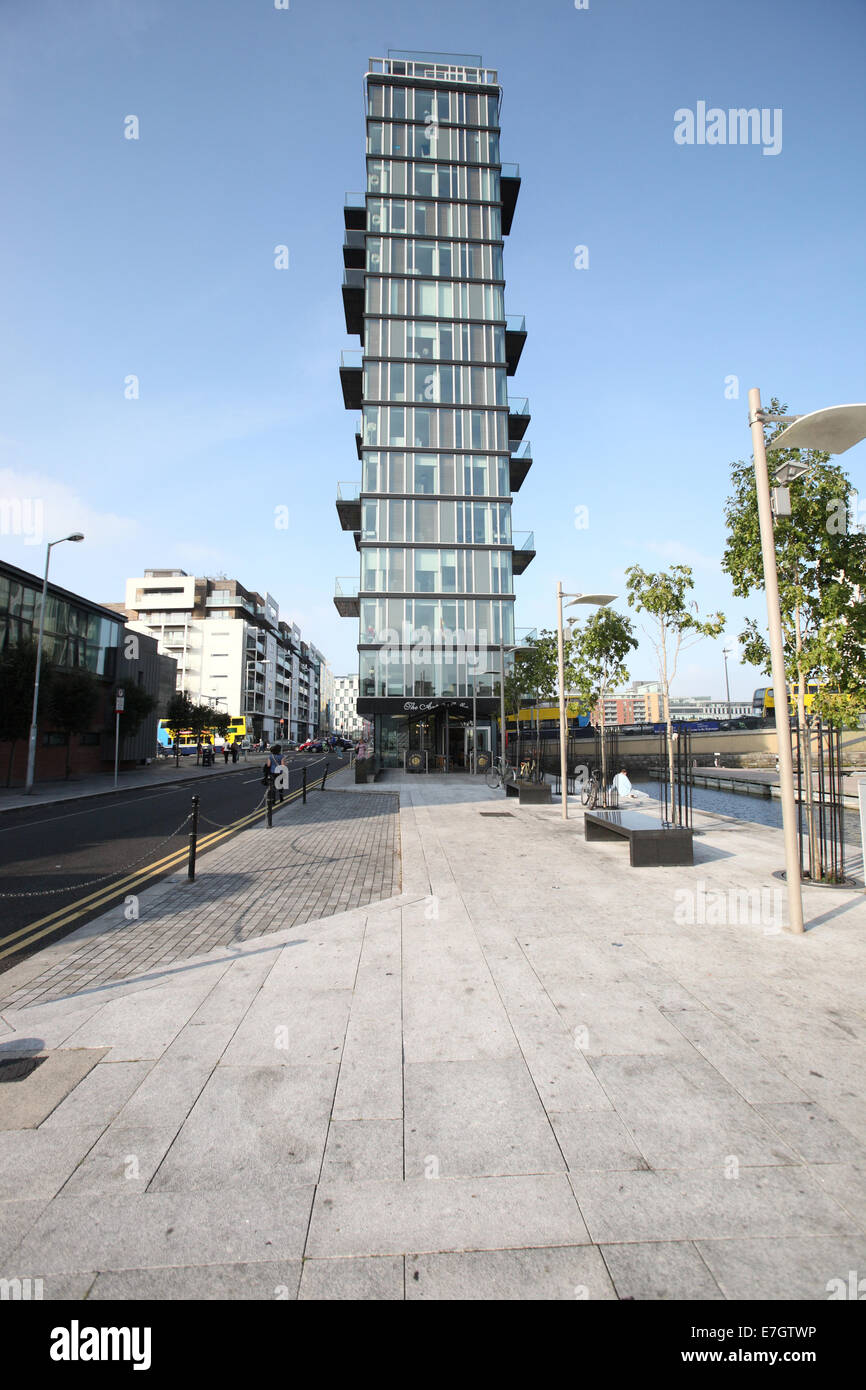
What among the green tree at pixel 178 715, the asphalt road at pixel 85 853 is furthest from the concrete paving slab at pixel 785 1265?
the green tree at pixel 178 715

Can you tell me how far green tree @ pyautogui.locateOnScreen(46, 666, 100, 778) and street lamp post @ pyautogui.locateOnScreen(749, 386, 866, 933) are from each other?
31.0 m

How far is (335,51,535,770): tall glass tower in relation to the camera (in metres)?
39.1

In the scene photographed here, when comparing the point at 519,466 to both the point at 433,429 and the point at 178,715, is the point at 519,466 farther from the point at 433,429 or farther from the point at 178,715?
the point at 178,715

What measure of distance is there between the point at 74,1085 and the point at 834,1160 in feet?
13.6

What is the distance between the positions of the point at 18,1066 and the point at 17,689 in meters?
27.3

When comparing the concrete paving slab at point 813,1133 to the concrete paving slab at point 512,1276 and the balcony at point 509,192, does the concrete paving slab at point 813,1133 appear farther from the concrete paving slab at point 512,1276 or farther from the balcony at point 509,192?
the balcony at point 509,192

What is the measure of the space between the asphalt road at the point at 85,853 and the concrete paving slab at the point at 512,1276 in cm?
533

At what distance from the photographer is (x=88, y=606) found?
3694 cm

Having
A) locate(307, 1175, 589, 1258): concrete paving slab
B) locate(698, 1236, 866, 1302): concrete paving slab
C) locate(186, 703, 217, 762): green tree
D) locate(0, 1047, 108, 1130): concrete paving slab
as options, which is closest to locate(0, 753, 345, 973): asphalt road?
locate(0, 1047, 108, 1130): concrete paving slab

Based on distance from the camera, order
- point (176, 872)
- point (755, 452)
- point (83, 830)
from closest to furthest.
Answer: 1. point (755, 452)
2. point (176, 872)
3. point (83, 830)

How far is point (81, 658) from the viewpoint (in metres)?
36.5

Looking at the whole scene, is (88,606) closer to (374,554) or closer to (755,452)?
(374,554)
